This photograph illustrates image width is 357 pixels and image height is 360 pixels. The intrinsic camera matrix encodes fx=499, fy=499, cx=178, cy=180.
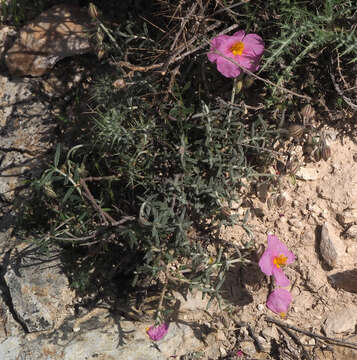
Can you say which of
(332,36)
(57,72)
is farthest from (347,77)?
(57,72)

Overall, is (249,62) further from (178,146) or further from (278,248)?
(278,248)

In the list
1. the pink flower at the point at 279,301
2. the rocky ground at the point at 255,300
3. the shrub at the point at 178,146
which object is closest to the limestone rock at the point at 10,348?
the rocky ground at the point at 255,300

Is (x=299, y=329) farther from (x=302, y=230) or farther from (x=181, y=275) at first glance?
(x=181, y=275)

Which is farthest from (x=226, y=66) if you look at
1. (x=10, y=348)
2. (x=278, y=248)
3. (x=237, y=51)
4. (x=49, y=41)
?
(x=10, y=348)

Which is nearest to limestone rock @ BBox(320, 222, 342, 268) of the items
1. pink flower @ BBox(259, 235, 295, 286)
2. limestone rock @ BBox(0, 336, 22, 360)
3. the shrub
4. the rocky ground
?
the rocky ground

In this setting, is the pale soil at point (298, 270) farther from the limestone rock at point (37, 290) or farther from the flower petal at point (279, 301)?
the limestone rock at point (37, 290)

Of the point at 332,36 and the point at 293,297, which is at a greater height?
the point at 332,36
